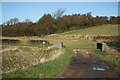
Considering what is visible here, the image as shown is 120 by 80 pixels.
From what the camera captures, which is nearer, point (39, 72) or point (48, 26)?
point (39, 72)

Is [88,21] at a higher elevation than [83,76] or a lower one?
higher


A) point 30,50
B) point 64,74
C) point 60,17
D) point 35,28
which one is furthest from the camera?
point 60,17

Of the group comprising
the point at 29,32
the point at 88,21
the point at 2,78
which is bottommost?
the point at 2,78

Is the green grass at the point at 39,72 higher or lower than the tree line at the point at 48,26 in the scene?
lower

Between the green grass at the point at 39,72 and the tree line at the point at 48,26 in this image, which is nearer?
the green grass at the point at 39,72

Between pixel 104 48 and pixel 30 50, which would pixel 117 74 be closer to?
pixel 104 48

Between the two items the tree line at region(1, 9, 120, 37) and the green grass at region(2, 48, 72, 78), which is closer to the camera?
the green grass at region(2, 48, 72, 78)

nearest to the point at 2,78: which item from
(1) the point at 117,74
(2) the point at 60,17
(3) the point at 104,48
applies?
(1) the point at 117,74

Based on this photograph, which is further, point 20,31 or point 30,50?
point 20,31

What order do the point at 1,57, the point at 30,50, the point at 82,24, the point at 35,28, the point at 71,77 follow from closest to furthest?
1. the point at 71,77
2. the point at 1,57
3. the point at 30,50
4. the point at 35,28
5. the point at 82,24

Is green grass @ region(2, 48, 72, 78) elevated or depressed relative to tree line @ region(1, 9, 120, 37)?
depressed

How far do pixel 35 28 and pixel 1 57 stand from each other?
33885mm

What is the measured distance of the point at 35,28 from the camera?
50219mm

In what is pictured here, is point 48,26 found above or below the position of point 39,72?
above
